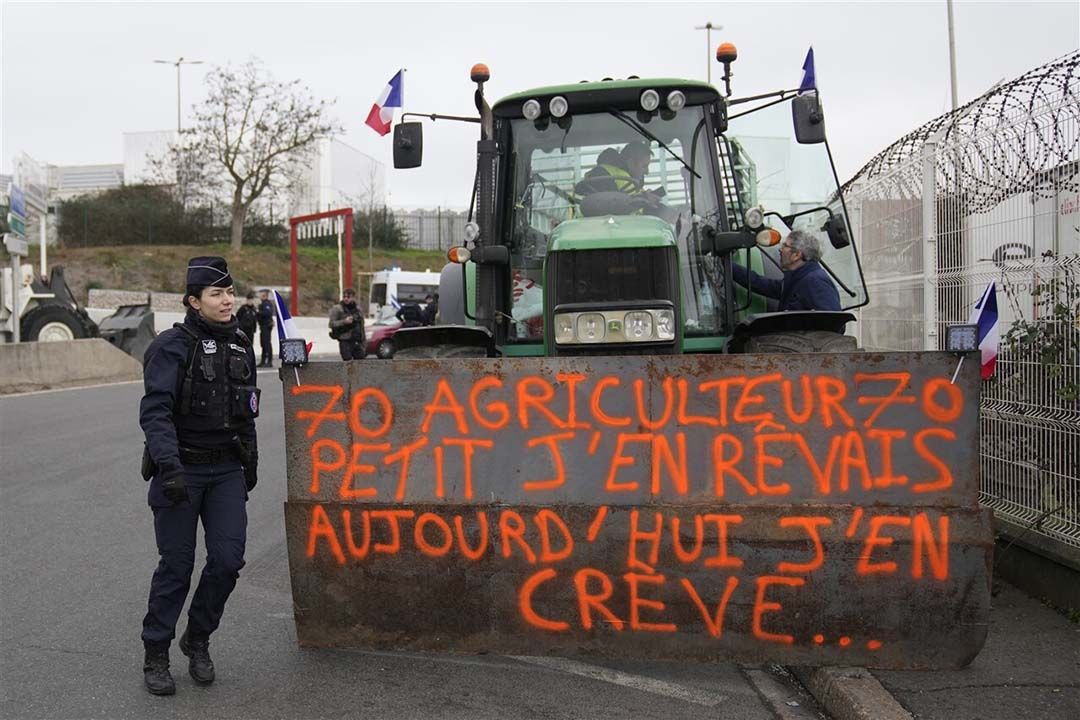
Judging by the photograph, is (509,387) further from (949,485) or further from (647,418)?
(949,485)

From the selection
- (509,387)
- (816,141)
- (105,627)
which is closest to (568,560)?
(509,387)

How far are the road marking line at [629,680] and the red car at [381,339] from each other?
18.0 m

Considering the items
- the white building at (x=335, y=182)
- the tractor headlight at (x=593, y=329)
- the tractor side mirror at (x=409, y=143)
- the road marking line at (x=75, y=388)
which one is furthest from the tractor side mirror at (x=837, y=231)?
the white building at (x=335, y=182)

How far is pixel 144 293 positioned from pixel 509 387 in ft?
130

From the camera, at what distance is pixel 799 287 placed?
7.09 metres

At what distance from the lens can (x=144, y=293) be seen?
41500 mm

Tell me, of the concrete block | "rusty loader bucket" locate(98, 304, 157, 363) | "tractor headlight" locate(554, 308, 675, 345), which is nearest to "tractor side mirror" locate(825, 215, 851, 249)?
"tractor headlight" locate(554, 308, 675, 345)

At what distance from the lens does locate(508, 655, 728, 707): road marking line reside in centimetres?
462

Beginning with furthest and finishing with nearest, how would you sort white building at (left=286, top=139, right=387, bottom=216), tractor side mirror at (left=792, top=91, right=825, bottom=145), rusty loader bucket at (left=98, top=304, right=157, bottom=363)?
white building at (left=286, top=139, right=387, bottom=216) → rusty loader bucket at (left=98, top=304, right=157, bottom=363) → tractor side mirror at (left=792, top=91, right=825, bottom=145)

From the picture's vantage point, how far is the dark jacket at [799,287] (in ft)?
23.0

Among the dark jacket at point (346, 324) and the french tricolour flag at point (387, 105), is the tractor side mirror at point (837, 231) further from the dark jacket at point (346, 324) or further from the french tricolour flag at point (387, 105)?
the dark jacket at point (346, 324)

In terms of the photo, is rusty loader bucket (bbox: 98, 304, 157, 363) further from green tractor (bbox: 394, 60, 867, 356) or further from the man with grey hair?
the man with grey hair

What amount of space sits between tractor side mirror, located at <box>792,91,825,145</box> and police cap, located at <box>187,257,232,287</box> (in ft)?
11.1

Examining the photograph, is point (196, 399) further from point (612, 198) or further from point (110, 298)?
point (110, 298)
